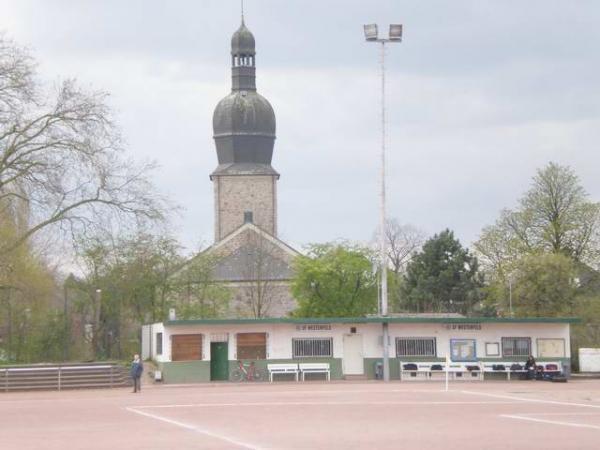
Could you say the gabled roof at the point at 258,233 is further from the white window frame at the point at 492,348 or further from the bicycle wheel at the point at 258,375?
the bicycle wheel at the point at 258,375

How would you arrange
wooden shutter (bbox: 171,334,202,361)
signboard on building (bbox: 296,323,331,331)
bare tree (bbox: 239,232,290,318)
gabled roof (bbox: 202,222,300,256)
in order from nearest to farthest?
wooden shutter (bbox: 171,334,202,361) < signboard on building (bbox: 296,323,331,331) < bare tree (bbox: 239,232,290,318) < gabled roof (bbox: 202,222,300,256)

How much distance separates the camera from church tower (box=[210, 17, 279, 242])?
348ft

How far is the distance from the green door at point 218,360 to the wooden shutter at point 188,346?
586 mm

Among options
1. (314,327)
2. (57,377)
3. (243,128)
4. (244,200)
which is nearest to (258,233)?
(244,200)

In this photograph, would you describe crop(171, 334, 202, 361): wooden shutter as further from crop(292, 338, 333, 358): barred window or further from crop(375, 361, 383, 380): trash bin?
crop(375, 361, 383, 380): trash bin

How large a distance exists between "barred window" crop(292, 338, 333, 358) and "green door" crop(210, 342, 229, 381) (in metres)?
3.02

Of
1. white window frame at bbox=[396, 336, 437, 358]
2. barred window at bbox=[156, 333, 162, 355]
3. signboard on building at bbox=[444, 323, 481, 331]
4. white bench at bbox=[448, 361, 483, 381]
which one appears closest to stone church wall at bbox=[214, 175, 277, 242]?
barred window at bbox=[156, 333, 162, 355]

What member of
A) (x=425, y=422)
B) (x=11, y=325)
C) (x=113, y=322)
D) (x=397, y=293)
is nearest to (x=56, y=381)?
(x=11, y=325)

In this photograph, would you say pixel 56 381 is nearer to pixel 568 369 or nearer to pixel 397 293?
pixel 568 369

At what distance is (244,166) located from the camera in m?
107

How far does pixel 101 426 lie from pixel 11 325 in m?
32.4

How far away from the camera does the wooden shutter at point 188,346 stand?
4981 centimetres

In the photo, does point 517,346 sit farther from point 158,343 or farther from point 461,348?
point 158,343

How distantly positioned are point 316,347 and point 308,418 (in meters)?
22.5
